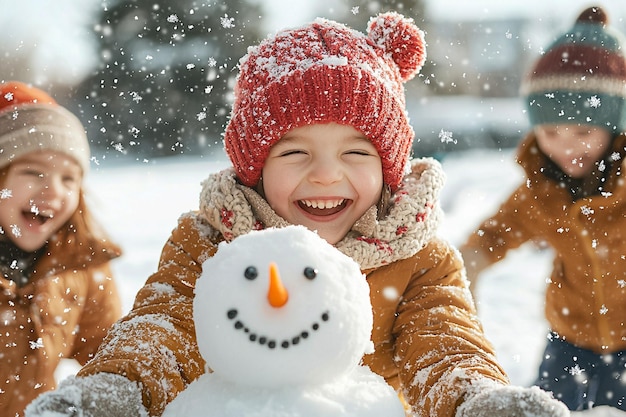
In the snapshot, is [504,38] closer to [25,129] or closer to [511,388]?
[25,129]

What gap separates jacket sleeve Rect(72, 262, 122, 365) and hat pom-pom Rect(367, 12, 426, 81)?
891 mm

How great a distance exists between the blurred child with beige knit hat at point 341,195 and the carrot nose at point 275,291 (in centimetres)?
40

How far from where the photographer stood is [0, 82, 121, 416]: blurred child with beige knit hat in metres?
1.51

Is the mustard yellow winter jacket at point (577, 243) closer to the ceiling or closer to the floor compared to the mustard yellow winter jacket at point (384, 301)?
closer to the ceiling

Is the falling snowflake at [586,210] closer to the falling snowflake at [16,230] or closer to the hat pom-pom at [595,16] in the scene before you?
the hat pom-pom at [595,16]

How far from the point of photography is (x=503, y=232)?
200cm

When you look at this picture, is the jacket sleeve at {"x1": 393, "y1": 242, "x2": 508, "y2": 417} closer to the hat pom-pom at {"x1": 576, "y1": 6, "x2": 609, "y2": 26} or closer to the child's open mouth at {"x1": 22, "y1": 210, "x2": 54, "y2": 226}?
the child's open mouth at {"x1": 22, "y1": 210, "x2": 54, "y2": 226}

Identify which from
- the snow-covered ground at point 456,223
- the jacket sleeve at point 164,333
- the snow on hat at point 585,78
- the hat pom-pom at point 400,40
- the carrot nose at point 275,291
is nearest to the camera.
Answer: the carrot nose at point 275,291

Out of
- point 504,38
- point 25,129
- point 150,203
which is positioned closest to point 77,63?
point 25,129

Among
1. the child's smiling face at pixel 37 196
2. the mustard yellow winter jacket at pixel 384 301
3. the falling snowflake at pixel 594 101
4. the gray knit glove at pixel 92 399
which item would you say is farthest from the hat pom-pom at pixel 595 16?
the gray knit glove at pixel 92 399

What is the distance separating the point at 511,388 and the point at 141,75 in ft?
9.07

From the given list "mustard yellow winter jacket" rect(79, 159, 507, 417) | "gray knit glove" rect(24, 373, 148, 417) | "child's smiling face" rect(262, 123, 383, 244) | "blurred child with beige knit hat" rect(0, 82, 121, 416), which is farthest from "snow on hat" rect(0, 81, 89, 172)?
"gray knit glove" rect(24, 373, 148, 417)

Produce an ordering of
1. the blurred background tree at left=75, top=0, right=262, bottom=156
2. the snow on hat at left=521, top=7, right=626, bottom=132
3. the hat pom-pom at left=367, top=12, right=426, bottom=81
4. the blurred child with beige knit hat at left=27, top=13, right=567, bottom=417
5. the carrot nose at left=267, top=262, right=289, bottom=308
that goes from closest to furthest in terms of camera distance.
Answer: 1. the carrot nose at left=267, top=262, right=289, bottom=308
2. the blurred child with beige knit hat at left=27, top=13, right=567, bottom=417
3. the hat pom-pom at left=367, top=12, right=426, bottom=81
4. the snow on hat at left=521, top=7, right=626, bottom=132
5. the blurred background tree at left=75, top=0, right=262, bottom=156

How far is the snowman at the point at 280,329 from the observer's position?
26.0 inches
